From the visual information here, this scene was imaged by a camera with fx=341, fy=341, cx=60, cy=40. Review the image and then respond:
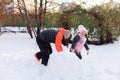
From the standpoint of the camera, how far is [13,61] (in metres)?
9.95

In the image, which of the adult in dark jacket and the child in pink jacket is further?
the child in pink jacket

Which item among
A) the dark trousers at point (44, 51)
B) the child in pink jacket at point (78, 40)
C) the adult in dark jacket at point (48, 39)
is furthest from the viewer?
the child in pink jacket at point (78, 40)

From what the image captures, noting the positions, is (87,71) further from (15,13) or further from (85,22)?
(15,13)

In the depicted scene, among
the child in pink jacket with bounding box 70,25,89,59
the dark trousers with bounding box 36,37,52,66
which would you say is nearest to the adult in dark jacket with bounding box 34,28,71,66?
the dark trousers with bounding box 36,37,52,66

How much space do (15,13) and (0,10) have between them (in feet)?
3.67

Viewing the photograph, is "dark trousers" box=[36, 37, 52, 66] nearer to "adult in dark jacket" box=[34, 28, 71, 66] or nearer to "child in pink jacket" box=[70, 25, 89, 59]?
"adult in dark jacket" box=[34, 28, 71, 66]

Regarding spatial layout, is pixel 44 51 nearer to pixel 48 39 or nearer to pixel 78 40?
pixel 48 39

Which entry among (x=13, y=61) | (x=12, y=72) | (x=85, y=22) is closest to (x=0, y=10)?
(x=85, y=22)

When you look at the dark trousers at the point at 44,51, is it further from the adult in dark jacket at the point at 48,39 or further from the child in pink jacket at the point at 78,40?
the child in pink jacket at the point at 78,40

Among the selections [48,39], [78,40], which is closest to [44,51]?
[48,39]

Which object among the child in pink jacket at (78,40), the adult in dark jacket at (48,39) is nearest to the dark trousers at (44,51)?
the adult in dark jacket at (48,39)

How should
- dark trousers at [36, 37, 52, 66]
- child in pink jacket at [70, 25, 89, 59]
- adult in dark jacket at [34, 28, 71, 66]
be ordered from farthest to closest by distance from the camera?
child in pink jacket at [70, 25, 89, 59], dark trousers at [36, 37, 52, 66], adult in dark jacket at [34, 28, 71, 66]

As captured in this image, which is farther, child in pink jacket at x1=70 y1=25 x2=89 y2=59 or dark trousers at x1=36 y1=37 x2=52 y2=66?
child in pink jacket at x1=70 y1=25 x2=89 y2=59

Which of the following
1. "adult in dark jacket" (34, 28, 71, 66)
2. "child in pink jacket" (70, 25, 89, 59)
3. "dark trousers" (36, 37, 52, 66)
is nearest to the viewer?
"adult in dark jacket" (34, 28, 71, 66)
